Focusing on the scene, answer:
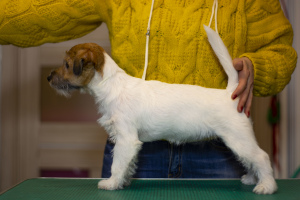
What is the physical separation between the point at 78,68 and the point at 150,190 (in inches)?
21.2

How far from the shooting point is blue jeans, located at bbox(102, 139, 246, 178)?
1.84 metres

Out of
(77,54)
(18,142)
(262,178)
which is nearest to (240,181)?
(262,178)

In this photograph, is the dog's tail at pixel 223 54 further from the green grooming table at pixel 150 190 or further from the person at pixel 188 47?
the green grooming table at pixel 150 190

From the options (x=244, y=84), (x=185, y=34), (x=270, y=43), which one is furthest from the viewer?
(x=270, y=43)

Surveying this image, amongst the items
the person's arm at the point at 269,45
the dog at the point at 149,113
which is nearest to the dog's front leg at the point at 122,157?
the dog at the point at 149,113

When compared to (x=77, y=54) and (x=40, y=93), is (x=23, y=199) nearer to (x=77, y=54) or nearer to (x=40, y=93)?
(x=77, y=54)

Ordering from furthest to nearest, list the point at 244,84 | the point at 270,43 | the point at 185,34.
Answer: the point at 270,43 → the point at 185,34 → the point at 244,84

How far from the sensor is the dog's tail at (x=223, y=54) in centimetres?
167

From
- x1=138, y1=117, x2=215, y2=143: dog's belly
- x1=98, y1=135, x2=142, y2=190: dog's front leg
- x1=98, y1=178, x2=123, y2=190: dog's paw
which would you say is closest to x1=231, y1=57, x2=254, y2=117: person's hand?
x1=138, y1=117, x2=215, y2=143: dog's belly

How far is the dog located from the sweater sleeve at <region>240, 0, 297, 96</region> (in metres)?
0.27

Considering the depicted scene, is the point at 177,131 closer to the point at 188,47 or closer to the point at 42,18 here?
the point at 188,47

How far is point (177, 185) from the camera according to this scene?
→ 1.67 m

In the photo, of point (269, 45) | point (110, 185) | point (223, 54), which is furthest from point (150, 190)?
point (269, 45)

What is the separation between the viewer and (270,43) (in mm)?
1923
